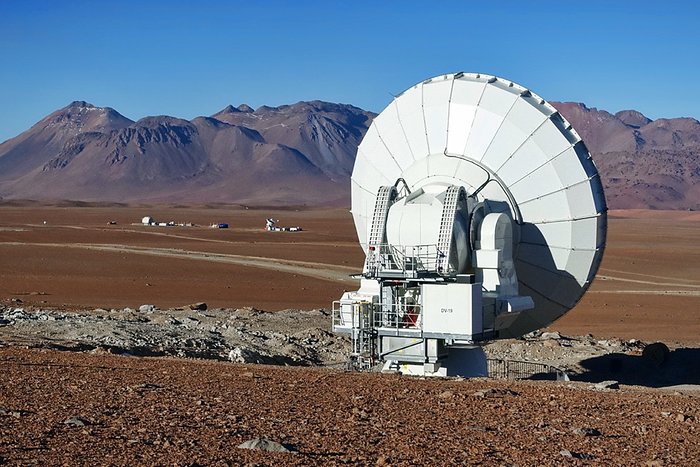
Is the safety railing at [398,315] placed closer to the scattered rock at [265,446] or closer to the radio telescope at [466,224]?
the radio telescope at [466,224]

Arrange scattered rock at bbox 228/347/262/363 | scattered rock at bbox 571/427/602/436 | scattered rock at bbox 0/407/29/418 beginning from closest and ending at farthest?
scattered rock at bbox 0/407/29/418 → scattered rock at bbox 571/427/602/436 → scattered rock at bbox 228/347/262/363

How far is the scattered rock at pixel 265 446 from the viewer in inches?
435

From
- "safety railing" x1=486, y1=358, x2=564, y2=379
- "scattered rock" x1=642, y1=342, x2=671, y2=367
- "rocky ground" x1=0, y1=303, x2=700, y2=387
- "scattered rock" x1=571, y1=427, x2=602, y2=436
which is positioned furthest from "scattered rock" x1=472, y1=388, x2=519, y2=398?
"scattered rock" x1=642, y1=342, x2=671, y2=367

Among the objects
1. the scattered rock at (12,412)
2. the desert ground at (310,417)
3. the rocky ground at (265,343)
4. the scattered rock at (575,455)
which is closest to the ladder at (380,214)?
the desert ground at (310,417)

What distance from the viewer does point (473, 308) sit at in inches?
852

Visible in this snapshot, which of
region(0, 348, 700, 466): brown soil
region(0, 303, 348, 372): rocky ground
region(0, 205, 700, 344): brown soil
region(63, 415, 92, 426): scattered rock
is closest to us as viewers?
region(0, 348, 700, 466): brown soil

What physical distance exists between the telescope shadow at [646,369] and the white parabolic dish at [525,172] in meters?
4.59

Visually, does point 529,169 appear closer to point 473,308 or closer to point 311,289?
point 473,308

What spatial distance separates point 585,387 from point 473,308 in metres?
3.83

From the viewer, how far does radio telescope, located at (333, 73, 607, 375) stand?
22.4 meters

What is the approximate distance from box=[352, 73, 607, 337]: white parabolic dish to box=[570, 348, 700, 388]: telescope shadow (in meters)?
4.59

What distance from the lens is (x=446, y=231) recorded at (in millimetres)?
22062

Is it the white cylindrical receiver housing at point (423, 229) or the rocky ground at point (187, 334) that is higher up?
the white cylindrical receiver housing at point (423, 229)

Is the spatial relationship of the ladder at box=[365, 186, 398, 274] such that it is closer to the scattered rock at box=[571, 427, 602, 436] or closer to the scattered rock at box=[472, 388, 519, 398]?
the scattered rock at box=[472, 388, 519, 398]
